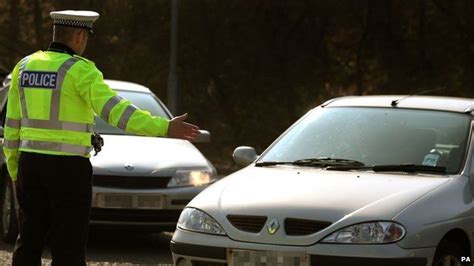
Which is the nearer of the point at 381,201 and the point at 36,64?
the point at 36,64

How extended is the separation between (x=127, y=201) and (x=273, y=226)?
325 cm

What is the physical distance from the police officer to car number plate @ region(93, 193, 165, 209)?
3.30 metres

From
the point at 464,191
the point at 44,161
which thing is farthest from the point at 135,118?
the point at 464,191

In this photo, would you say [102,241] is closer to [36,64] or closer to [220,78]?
[36,64]

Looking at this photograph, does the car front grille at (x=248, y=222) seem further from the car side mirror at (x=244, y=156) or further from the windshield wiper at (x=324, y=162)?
the car side mirror at (x=244, y=156)

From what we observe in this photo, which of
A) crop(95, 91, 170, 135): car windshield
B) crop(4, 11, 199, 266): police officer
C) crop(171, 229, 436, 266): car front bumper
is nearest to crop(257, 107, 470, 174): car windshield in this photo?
crop(171, 229, 436, 266): car front bumper

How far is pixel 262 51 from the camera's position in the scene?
27.9 metres

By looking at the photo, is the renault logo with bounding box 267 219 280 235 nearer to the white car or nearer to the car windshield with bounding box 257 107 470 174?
the white car

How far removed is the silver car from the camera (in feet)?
31.5

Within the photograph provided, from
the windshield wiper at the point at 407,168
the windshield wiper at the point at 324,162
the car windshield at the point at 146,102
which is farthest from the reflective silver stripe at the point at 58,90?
the car windshield at the point at 146,102

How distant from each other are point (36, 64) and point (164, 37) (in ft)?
72.6

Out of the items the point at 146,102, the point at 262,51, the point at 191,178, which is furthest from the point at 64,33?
the point at 262,51

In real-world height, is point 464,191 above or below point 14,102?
below

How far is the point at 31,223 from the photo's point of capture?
20.3 ft
